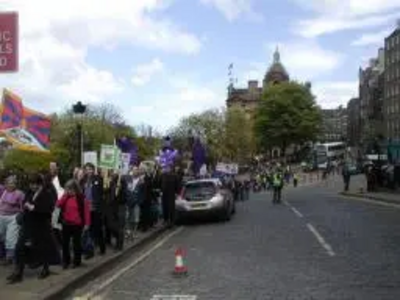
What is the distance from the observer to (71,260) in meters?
15.6

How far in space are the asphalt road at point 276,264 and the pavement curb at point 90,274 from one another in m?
0.30

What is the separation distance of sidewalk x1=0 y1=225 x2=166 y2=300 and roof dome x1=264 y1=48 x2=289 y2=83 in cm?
16391

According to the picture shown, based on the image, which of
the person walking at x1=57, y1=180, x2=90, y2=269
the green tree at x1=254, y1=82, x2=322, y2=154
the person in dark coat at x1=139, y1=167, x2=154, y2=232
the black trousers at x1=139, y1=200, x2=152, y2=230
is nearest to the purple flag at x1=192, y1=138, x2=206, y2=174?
the person in dark coat at x1=139, y1=167, x2=154, y2=232

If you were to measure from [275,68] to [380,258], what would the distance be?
168312mm

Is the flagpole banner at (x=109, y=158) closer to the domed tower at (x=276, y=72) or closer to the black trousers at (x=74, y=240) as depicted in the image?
the black trousers at (x=74, y=240)

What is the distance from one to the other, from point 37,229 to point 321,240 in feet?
28.6

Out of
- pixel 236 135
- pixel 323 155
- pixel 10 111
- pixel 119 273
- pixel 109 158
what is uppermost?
pixel 236 135

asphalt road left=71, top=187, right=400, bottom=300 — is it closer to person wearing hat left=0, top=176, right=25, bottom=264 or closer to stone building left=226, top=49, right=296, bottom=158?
person wearing hat left=0, top=176, right=25, bottom=264

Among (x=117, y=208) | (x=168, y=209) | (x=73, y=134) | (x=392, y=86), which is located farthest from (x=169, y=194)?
(x=392, y=86)

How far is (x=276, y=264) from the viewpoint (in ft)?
50.7

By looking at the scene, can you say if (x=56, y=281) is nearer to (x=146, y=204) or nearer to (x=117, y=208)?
(x=117, y=208)

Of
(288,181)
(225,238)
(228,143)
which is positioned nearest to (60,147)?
(288,181)

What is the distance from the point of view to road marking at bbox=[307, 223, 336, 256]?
17.4 m

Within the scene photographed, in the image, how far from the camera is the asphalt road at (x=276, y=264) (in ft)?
40.2
